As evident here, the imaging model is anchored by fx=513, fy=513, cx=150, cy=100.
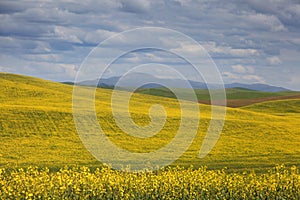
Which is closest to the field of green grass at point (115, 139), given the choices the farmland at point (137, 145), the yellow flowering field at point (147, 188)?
the farmland at point (137, 145)

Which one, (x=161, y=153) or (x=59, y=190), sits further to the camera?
(x=161, y=153)

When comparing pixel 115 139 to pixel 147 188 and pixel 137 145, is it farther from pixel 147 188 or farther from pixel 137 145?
pixel 147 188

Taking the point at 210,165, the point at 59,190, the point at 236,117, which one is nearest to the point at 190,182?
the point at 59,190

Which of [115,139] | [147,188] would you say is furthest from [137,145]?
[147,188]

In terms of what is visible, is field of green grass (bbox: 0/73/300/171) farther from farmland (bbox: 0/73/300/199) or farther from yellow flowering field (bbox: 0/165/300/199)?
yellow flowering field (bbox: 0/165/300/199)

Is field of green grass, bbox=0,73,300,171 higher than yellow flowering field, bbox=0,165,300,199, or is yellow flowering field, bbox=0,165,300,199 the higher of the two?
yellow flowering field, bbox=0,165,300,199

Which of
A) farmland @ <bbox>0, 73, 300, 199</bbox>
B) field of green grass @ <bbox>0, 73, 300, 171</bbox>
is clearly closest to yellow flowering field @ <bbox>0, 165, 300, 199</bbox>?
farmland @ <bbox>0, 73, 300, 199</bbox>

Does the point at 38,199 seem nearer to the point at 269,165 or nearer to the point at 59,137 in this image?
the point at 269,165

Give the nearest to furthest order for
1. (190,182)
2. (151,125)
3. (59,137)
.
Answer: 1. (190,182)
2. (59,137)
3. (151,125)

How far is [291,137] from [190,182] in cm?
3356

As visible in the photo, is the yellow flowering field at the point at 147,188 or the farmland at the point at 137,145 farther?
the farmland at the point at 137,145

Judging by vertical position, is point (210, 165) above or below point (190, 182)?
below

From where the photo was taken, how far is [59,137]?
4656cm

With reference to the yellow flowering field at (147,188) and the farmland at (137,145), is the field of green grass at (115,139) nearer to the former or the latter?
the farmland at (137,145)
